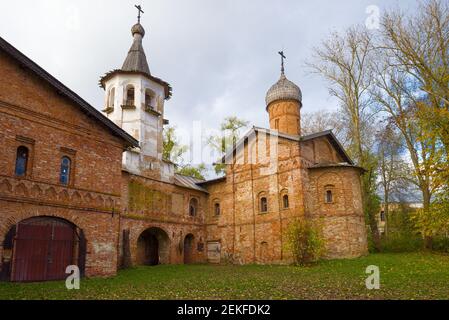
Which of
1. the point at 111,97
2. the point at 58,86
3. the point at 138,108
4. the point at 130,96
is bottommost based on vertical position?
the point at 58,86

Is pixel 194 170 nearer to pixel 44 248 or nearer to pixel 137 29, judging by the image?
pixel 137 29

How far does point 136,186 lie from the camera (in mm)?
19500

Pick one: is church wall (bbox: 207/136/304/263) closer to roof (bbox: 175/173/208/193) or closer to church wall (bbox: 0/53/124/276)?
roof (bbox: 175/173/208/193)

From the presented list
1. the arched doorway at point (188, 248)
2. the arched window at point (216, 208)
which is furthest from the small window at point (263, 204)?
the arched doorway at point (188, 248)

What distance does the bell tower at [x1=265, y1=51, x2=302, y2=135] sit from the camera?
2367 cm

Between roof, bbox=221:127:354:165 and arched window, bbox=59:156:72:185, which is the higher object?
roof, bbox=221:127:354:165

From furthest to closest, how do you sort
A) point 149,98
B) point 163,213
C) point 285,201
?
1. point 149,98
2. point 163,213
3. point 285,201

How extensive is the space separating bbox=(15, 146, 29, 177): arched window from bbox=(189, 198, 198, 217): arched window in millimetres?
12788

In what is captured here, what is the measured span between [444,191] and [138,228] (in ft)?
47.6

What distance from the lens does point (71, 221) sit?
1278cm

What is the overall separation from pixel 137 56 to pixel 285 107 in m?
10.4

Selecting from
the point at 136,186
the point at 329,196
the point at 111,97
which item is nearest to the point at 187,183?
the point at 136,186

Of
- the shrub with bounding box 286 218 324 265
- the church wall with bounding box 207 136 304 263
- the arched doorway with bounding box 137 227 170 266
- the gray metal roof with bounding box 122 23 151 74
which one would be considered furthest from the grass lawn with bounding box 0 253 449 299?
the gray metal roof with bounding box 122 23 151 74

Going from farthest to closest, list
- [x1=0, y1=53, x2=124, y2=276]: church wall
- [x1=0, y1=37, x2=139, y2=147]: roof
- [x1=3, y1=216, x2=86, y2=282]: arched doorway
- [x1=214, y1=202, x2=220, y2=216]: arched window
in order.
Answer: [x1=214, y1=202, x2=220, y2=216]: arched window → [x1=0, y1=37, x2=139, y2=147]: roof → [x1=0, y1=53, x2=124, y2=276]: church wall → [x1=3, y1=216, x2=86, y2=282]: arched doorway
